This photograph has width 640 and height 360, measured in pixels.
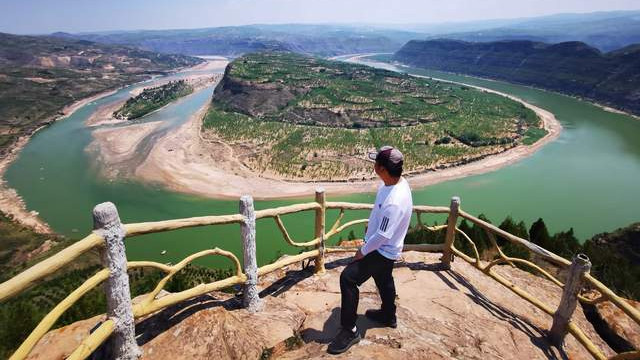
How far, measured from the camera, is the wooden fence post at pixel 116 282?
460cm

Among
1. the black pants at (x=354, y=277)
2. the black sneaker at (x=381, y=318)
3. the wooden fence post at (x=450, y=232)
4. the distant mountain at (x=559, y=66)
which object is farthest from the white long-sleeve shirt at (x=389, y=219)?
the distant mountain at (x=559, y=66)

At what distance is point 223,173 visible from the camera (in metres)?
51.1

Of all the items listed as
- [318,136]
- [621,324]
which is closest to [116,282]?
[621,324]

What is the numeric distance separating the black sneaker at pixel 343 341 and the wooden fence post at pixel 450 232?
4155 millimetres

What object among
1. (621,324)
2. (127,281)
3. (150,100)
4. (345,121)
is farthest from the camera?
(150,100)

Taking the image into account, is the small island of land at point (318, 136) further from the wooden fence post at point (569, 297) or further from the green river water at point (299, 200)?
the wooden fence post at point (569, 297)

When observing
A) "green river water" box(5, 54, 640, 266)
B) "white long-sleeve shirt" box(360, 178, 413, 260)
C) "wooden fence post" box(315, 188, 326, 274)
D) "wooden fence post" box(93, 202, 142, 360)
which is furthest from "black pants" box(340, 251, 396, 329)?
"green river water" box(5, 54, 640, 266)

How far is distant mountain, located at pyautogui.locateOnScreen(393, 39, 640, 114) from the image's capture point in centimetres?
9737

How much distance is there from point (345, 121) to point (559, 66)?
9381 centimetres

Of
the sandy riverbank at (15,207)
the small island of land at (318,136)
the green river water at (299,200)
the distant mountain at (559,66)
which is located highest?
the distant mountain at (559,66)

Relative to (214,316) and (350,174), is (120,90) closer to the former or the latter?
(350,174)

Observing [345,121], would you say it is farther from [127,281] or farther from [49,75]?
[49,75]

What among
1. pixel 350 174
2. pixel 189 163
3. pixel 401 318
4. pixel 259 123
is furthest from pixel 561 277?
pixel 259 123

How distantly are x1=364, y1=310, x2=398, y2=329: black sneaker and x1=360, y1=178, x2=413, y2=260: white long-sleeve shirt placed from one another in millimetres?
1216
